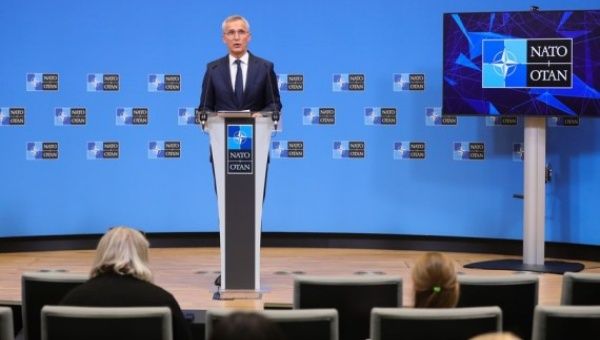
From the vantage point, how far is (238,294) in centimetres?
611

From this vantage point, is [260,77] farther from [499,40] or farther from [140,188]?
[140,188]

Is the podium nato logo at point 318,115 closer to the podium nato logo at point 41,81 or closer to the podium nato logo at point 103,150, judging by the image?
the podium nato logo at point 103,150

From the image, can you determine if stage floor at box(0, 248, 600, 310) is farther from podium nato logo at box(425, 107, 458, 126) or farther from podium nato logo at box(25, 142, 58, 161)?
podium nato logo at box(425, 107, 458, 126)

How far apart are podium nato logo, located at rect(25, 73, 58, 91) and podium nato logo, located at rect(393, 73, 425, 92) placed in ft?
10.8

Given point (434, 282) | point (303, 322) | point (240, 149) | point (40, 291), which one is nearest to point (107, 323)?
point (303, 322)

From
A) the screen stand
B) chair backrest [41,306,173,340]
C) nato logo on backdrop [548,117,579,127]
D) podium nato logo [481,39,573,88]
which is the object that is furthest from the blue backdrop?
chair backrest [41,306,173,340]

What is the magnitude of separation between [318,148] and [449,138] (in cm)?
127

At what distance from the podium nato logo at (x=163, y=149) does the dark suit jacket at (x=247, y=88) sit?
2.62 metres

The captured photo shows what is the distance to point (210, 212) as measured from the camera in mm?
9109

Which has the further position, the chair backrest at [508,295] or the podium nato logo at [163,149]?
the podium nato logo at [163,149]

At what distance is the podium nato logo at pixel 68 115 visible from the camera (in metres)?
8.88

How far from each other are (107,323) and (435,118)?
5846mm

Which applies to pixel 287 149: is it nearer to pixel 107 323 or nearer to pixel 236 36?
pixel 236 36

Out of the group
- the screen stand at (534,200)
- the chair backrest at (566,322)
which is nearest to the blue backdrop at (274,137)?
the screen stand at (534,200)
